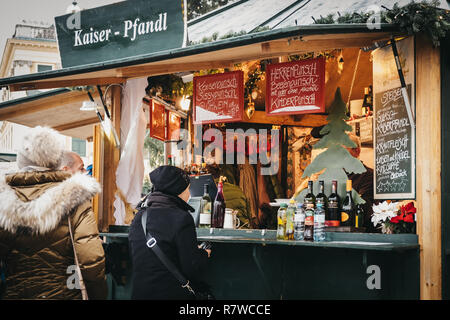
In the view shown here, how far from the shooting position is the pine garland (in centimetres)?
434

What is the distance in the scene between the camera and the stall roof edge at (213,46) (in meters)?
4.43

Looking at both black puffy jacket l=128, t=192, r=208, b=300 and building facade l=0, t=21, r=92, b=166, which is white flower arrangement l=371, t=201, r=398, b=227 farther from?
building facade l=0, t=21, r=92, b=166

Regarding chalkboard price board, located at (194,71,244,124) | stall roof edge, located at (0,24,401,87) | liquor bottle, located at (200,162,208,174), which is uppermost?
stall roof edge, located at (0,24,401,87)

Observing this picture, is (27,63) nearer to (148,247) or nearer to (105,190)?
(105,190)

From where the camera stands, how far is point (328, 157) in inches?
217

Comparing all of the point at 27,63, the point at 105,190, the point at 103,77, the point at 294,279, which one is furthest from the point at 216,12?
the point at 27,63

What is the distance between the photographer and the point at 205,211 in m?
6.01

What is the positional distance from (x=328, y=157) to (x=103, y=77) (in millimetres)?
3235

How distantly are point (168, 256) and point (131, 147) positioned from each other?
127 inches

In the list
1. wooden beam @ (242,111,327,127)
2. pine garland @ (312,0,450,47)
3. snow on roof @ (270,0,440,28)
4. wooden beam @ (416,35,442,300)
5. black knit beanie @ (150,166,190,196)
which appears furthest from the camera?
wooden beam @ (242,111,327,127)

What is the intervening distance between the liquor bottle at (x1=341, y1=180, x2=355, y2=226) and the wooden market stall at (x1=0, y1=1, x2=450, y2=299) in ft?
1.17

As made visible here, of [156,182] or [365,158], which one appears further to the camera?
[365,158]

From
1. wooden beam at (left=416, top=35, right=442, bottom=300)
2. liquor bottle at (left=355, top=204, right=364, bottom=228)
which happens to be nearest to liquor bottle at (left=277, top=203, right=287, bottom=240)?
liquor bottle at (left=355, top=204, right=364, bottom=228)

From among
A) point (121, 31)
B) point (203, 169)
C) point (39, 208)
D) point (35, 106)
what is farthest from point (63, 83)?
point (39, 208)
